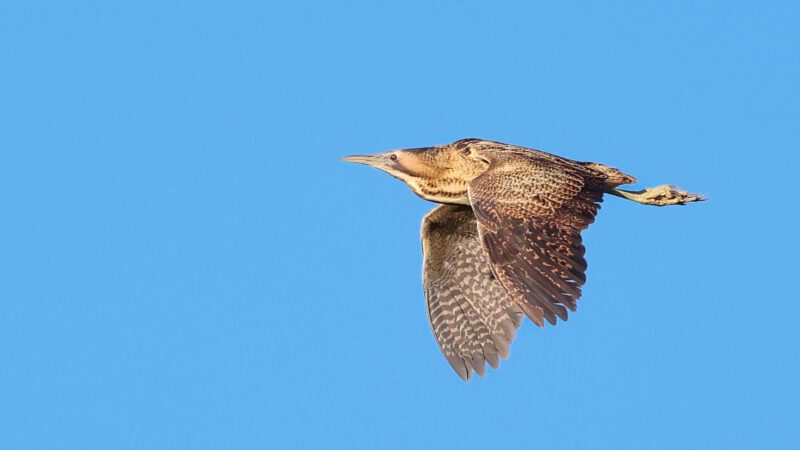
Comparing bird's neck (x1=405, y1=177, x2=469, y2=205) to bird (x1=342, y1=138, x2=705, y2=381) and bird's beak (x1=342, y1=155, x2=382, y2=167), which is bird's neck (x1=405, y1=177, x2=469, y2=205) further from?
bird's beak (x1=342, y1=155, x2=382, y2=167)

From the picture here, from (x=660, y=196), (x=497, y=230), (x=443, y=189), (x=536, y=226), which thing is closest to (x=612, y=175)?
(x=660, y=196)

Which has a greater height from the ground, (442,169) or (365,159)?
(365,159)

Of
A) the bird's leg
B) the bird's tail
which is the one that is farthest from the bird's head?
the bird's leg

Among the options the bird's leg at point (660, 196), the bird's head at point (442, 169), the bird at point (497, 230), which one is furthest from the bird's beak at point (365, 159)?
the bird's leg at point (660, 196)

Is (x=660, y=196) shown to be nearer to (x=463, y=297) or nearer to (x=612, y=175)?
(x=612, y=175)

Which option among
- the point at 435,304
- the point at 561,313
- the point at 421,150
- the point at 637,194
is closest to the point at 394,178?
the point at 421,150

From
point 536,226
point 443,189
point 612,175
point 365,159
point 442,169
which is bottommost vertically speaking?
point 536,226

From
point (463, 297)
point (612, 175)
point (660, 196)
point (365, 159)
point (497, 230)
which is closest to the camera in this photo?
point (497, 230)

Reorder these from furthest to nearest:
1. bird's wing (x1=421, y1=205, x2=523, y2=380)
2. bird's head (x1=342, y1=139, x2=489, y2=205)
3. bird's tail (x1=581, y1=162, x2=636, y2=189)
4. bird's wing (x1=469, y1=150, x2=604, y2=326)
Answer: bird's wing (x1=421, y1=205, x2=523, y2=380) < bird's head (x1=342, y1=139, x2=489, y2=205) < bird's tail (x1=581, y1=162, x2=636, y2=189) < bird's wing (x1=469, y1=150, x2=604, y2=326)
